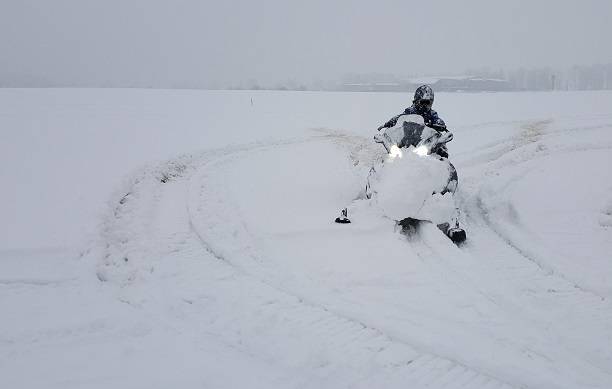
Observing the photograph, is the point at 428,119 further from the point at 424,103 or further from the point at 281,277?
the point at 281,277

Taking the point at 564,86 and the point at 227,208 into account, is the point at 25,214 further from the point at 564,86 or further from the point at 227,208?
the point at 564,86

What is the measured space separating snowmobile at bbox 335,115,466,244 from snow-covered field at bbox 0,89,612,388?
0.34 meters

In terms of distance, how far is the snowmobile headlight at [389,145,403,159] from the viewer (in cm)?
771

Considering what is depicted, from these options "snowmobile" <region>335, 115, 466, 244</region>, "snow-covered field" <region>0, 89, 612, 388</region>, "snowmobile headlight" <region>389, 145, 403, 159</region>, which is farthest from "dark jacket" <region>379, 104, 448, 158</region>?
"snow-covered field" <region>0, 89, 612, 388</region>

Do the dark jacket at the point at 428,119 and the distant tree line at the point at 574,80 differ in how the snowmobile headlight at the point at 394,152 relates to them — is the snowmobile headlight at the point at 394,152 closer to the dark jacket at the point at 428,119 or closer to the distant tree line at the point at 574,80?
the dark jacket at the point at 428,119

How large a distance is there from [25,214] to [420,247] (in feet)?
19.2

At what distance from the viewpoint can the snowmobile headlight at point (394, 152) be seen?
7.71 m

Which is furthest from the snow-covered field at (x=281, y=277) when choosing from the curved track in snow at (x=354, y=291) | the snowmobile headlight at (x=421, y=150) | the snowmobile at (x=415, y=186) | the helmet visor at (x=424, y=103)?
the helmet visor at (x=424, y=103)

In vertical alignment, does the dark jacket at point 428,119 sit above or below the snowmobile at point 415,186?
above

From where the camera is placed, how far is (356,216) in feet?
24.0

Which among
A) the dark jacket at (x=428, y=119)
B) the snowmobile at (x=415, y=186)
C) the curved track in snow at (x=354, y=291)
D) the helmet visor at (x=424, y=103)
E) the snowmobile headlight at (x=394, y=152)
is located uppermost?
the helmet visor at (x=424, y=103)

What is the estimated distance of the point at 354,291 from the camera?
5.12 meters

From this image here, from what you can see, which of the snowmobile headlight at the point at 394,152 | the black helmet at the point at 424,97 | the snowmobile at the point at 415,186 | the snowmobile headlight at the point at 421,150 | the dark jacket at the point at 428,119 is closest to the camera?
the snowmobile at the point at 415,186

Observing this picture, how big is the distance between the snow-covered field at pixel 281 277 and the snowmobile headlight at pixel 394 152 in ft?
4.25
